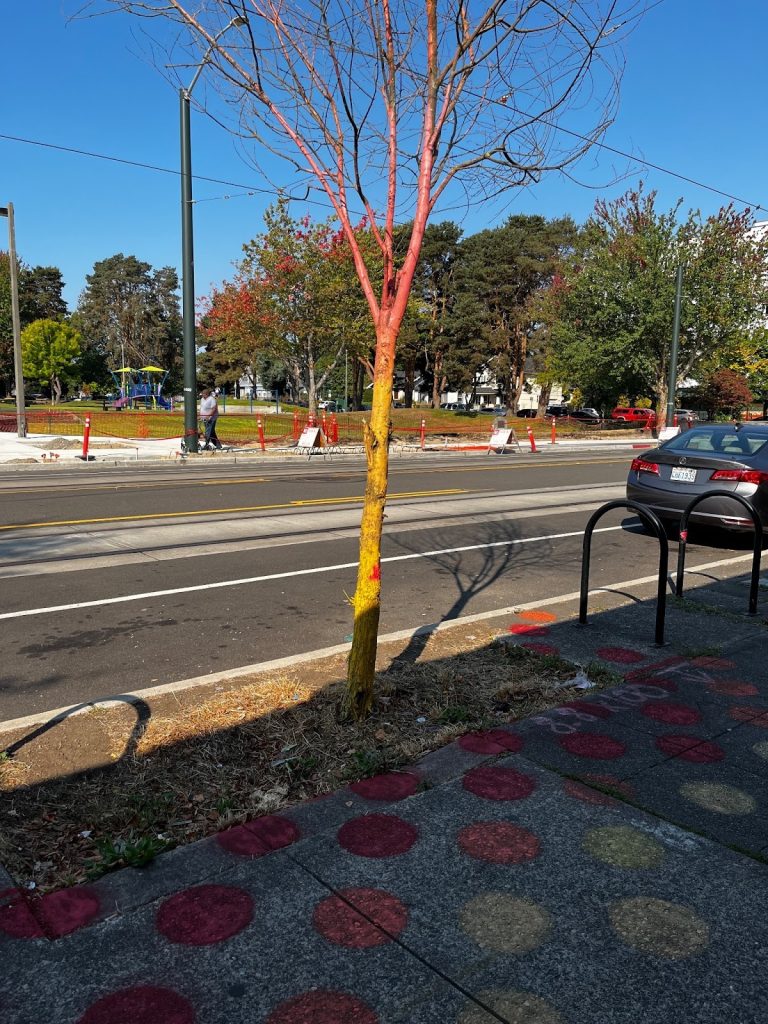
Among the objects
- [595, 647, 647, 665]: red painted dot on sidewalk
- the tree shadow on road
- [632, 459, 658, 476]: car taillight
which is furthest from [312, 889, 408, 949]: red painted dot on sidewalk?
[632, 459, 658, 476]: car taillight

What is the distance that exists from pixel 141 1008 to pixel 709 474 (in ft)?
27.9

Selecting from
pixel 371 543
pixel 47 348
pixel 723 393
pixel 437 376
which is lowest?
pixel 371 543

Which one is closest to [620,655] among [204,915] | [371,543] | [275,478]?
[371,543]

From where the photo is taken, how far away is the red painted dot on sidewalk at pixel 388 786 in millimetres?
3367

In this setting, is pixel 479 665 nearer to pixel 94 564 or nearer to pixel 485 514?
pixel 94 564

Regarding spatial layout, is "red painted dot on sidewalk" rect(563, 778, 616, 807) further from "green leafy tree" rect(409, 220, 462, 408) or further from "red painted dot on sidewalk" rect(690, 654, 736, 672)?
"green leafy tree" rect(409, 220, 462, 408)

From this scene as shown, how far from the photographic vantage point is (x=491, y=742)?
12.7 feet

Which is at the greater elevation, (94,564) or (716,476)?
(716,476)

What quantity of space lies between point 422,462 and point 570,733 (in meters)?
19.1

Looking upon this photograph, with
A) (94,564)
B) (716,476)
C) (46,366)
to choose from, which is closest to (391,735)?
(94,564)

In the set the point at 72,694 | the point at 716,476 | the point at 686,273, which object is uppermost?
the point at 686,273

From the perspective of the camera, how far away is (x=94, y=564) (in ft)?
26.5

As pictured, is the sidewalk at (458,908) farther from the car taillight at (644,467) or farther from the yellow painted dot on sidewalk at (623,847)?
the car taillight at (644,467)

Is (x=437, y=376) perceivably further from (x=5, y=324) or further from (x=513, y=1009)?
(x=513, y=1009)
